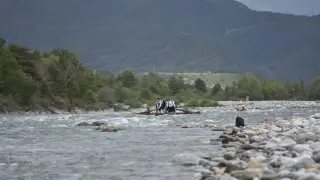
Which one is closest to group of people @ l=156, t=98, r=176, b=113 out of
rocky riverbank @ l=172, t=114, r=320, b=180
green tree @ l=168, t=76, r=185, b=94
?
rocky riverbank @ l=172, t=114, r=320, b=180

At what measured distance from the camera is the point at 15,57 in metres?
93.3

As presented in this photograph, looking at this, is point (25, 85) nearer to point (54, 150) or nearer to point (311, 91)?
point (54, 150)

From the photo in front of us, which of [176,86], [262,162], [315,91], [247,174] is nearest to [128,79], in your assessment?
[176,86]

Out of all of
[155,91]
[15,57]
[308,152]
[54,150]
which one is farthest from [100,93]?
[308,152]

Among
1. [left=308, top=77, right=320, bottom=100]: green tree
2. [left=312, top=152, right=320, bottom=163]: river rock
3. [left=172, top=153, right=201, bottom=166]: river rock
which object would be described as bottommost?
[left=172, top=153, right=201, bottom=166]: river rock

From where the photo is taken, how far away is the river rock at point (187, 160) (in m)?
17.1

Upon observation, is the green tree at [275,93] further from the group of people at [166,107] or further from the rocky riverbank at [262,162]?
the rocky riverbank at [262,162]

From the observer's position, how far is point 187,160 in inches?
690

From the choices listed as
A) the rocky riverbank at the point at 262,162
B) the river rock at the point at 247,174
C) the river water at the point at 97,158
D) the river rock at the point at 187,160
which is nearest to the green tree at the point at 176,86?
the river water at the point at 97,158

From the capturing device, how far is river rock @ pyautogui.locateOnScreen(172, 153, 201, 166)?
17.1m

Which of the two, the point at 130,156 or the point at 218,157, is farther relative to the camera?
the point at 130,156

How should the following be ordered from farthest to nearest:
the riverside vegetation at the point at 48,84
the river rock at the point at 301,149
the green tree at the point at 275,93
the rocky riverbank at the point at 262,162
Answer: the green tree at the point at 275,93 < the riverside vegetation at the point at 48,84 < the river rock at the point at 301,149 < the rocky riverbank at the point at 262,162

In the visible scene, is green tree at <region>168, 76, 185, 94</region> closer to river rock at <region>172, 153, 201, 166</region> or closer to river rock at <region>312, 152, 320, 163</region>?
river rock at <region>172, 153, 201, 166</region>

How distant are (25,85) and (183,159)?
71024mm
